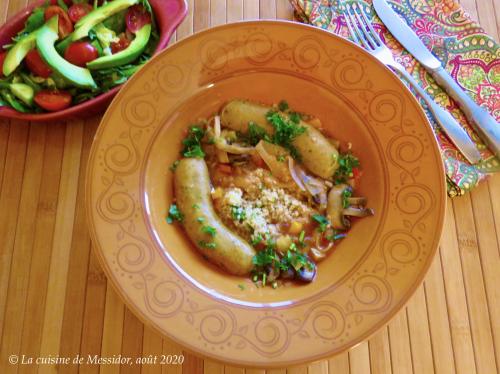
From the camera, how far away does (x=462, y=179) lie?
65.2 inches

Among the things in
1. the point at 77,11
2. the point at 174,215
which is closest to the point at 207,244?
the point at 174,215

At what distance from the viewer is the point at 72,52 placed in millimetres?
1697

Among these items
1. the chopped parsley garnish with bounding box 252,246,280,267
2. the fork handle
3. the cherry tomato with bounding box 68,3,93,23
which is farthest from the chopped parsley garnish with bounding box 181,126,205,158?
the fork handle

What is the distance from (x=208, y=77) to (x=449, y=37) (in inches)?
42.7

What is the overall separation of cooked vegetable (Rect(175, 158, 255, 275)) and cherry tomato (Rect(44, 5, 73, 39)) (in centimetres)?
78

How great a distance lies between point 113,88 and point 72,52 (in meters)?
0.21

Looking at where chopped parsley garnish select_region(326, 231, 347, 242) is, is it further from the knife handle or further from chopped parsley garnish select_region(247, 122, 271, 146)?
the knife handle

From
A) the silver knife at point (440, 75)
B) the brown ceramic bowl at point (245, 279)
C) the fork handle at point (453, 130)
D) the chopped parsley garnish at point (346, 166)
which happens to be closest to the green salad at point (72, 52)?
the brown ceramic bowl at point (245, 279)

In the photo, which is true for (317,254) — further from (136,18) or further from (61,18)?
(61,18)

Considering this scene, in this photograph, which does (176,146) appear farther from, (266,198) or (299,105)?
(299,105)

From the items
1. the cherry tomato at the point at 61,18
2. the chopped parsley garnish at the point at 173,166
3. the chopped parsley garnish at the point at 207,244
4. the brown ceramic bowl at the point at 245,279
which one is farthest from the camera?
the cherry tomato at the point at 61,18

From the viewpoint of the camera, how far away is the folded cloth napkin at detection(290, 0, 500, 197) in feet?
5.77

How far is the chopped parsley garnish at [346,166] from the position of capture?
155 cm

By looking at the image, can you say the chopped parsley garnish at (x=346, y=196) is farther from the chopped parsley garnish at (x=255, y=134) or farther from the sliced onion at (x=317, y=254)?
the chopped parsley garnish at (x=255, y=134)
